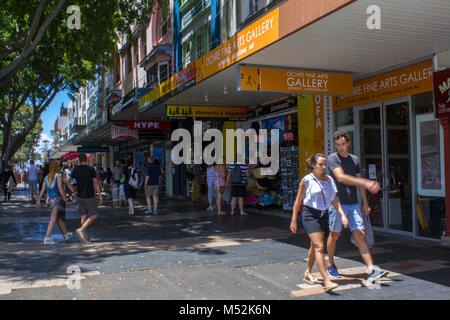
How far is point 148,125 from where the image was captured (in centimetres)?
1833

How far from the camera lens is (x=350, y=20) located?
6469mm

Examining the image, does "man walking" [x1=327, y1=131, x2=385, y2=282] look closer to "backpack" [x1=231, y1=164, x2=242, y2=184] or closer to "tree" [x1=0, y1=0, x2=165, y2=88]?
"backpack" [x1=231, y1=164, x2=242, y2=184]

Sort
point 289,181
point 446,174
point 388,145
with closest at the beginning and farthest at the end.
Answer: point 446,174 → point 388,145 → point 289,181

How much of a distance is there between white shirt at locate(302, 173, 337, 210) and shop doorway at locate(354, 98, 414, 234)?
401cm

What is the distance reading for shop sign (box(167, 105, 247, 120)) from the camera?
536 inches

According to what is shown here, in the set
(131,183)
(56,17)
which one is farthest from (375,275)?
(56,17)

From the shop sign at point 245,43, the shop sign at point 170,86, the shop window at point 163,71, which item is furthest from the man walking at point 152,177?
the shop window at point 163,71

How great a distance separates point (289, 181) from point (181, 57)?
9627 mm

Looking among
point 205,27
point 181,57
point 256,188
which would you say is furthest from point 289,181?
point 181,57

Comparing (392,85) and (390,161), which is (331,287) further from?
(392,85)

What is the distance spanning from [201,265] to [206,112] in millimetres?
8148

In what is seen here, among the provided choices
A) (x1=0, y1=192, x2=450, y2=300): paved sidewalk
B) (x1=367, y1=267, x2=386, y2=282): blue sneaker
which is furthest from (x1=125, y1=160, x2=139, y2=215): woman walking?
(x1=367, y1=267, x2=386, y2=282): blue sneaker

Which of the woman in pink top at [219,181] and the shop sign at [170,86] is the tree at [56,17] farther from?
the woman in pink top at [219,181]
